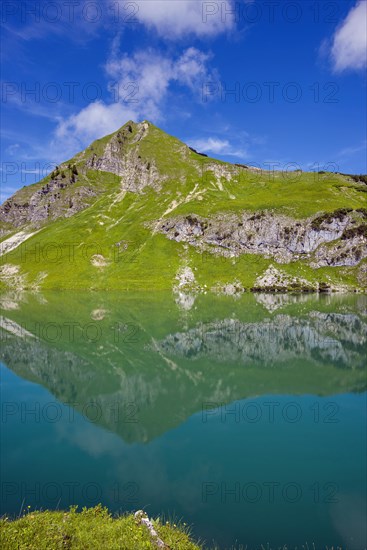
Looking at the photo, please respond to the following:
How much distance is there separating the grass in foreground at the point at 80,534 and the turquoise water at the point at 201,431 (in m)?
4.38

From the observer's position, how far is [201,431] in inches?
1229

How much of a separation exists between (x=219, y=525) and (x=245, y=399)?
21.7 meters

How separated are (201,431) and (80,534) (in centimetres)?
1810

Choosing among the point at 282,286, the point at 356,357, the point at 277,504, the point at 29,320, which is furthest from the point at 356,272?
the point at 277,504

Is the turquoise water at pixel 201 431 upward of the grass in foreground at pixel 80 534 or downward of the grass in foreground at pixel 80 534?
downward

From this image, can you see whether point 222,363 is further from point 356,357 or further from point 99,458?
point 99,458

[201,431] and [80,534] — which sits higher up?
[80,534]

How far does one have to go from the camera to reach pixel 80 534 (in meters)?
14.3

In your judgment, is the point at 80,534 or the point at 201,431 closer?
the point at 80,534

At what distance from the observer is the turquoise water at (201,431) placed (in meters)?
20.4

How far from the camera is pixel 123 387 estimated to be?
44125mm

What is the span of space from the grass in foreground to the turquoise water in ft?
14.4

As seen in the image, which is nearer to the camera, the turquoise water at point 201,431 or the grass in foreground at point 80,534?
the grass in foreground at point 80,534

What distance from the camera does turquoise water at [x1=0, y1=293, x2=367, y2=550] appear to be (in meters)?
20.4
